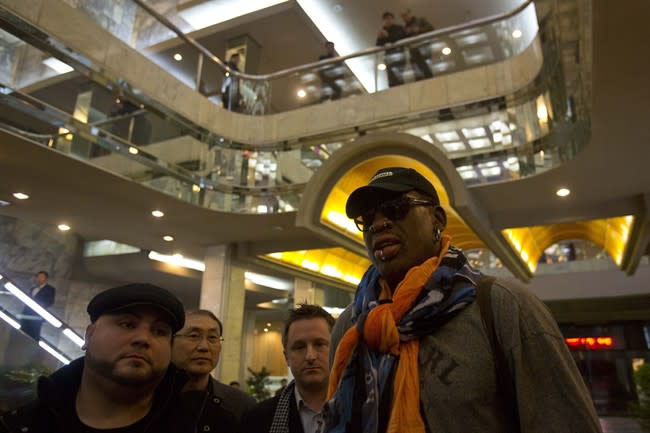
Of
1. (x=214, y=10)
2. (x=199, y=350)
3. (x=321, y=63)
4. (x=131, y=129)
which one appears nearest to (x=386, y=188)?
(x=199, y=350)

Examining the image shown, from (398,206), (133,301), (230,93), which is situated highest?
(230,93)

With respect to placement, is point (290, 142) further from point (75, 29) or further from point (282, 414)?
point (282, 414)

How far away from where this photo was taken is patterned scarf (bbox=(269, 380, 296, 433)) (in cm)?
262

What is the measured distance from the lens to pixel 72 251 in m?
16.3

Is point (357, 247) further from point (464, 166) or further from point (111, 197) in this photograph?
point (111, 197)

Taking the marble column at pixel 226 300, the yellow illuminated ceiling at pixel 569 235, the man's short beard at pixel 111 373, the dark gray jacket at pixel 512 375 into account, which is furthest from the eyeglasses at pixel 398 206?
the marble column at pixel 226 300

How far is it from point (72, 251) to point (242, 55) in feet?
30.7

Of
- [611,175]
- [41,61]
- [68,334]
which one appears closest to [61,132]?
[41,61]

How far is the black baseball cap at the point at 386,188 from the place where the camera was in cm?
153

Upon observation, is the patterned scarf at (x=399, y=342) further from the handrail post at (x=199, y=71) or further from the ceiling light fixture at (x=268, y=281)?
the ceiling light fixture at (x=268, y=281)

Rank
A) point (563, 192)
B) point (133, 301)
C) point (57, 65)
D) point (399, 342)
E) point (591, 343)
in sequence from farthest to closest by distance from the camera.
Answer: point (591, 343) < point (563, 192) < point (57, 65) < point (133, 301) < point (399, 342)

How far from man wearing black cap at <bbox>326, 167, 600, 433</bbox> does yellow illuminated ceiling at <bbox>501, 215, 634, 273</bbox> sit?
10059 mm

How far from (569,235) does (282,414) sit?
15.1 m

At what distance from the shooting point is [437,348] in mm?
1258
